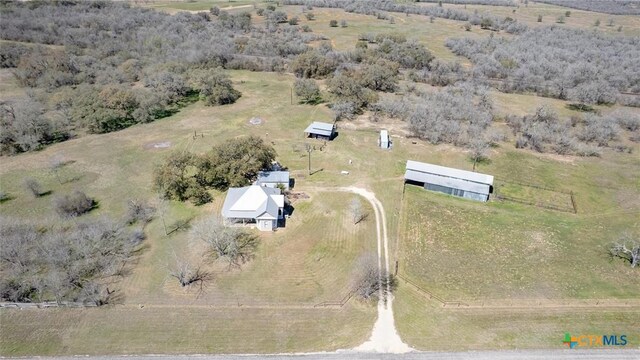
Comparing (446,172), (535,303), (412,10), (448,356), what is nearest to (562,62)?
(446,172)

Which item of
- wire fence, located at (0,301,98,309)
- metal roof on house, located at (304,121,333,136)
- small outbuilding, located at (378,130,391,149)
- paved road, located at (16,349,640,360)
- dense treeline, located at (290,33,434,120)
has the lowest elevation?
paved road, located at (16,349,640,360)

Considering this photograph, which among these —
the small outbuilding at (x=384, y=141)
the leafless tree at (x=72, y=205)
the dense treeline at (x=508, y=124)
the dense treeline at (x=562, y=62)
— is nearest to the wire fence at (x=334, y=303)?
the leafless tree at (x=72, y=205)

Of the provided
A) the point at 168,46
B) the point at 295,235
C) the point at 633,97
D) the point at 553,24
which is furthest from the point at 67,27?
the point at 553,24

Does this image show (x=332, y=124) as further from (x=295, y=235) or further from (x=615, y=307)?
(x=615, y=307)

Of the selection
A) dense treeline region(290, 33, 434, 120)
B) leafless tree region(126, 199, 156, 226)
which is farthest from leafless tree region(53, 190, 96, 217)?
dense treeline region(290, 33, 434, 120)

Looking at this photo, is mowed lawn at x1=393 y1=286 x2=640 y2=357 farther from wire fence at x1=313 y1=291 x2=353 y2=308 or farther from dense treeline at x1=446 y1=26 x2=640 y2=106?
dense treeline at x1=446 y1=26 x2=640 y2=106

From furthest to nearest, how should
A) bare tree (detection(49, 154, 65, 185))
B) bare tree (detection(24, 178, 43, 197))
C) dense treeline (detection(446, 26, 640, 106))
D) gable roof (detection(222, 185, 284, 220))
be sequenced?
dense treeline (detection(446, 26, 640, 106))
bare tree (detection(49, 154, 65, 185))
bare tree (detection(24, 178, 43, 197))
gable roof (detection(222, 185, 284, 220))

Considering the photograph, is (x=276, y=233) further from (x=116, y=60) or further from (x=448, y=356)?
(x=116, y=60)
